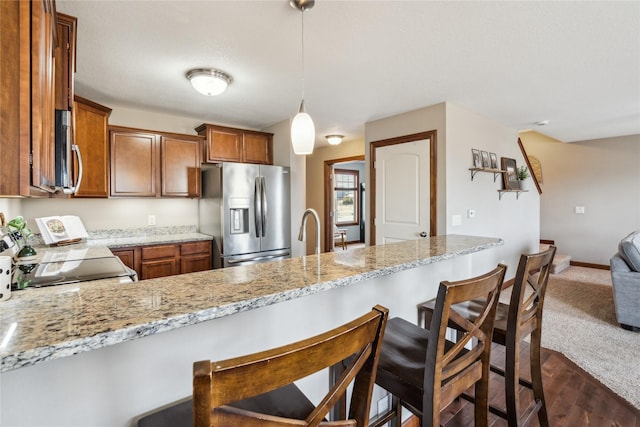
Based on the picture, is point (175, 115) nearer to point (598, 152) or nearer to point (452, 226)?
point (452, 226)

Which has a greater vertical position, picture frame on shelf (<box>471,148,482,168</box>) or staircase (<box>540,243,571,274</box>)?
picture frame on shelf (<box>471,148,482,168</box>)

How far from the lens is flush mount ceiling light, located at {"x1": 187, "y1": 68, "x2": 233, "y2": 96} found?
8.48 ft

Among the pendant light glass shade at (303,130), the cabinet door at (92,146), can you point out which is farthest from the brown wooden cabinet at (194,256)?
the pendant light glass shade at (303,130)

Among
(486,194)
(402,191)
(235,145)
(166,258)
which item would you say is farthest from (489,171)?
(166,258)

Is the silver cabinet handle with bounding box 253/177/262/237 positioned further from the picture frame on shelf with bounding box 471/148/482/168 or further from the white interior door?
the picture frame on shelf with bounding box 471/148/482/168

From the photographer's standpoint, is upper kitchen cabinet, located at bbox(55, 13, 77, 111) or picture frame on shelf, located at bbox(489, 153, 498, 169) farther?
picture frame on shelf, located at bbox(489, 153, 498, 169)

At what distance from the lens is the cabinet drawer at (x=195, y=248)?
3.54 m

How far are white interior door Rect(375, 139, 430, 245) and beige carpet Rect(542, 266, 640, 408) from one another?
1.58 metres

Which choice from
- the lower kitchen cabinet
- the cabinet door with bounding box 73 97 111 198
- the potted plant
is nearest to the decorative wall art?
the lower kitchen cabinet

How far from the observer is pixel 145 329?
69 cm

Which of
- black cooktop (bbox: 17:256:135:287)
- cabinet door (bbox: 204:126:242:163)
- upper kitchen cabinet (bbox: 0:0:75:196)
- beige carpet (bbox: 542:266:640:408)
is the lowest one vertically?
beige carpet (bbox: 542:266:640:408)

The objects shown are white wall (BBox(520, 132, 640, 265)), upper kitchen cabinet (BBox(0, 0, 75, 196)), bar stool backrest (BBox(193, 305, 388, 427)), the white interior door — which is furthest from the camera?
white wall (BBox(520, 132, 640, 265))

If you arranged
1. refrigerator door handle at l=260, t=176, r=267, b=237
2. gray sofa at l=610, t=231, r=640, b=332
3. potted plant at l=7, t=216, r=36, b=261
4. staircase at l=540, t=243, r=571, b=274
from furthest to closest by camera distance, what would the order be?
staircase at l=540, t=243, r=571, b=274, refrigerator door handle at l=260, t=176, r=267, b=237, gray sofa at l=610, t=231, r=640, b=332, potted plant at l=7, t=216, r=36, b=261

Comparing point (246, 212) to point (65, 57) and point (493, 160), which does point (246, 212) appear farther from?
point (493, 160)
